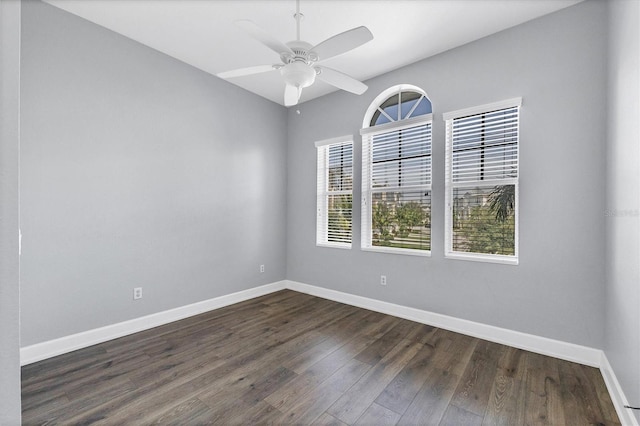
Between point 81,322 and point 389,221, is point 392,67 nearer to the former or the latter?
point 389,221

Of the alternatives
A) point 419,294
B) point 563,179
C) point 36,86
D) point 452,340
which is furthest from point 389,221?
point 36,86

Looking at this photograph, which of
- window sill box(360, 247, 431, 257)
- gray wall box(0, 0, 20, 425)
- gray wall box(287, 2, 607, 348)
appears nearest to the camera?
gray wall box(0, 0, 20, 425)

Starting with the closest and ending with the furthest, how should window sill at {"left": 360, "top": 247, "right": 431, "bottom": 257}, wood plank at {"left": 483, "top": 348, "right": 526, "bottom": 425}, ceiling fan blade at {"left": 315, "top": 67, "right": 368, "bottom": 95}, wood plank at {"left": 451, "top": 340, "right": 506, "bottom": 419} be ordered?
wood plank at {"left": 483, "top": 348, "right": 526, "bottom": 425}, wood plank at {"left": 451, "top": 340, "right": 506, "bottom": 419}, ceiling fan blade at {"left": 315, "top": 67, "right": 368, "bottom": 95}, window sill at {"left": 360, "top": 247, "right": 431, "bottom": 257}

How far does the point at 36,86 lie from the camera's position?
2385 mm

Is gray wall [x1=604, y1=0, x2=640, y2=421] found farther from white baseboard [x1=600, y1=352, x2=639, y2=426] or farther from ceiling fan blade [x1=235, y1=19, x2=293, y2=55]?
ceiling fan blade [x1=235, y1=19, x2=293, y2=55]

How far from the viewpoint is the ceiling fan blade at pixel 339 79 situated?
7.30 feet

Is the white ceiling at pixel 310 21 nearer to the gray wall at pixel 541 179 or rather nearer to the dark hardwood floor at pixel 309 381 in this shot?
the gray wall at pixel 541 179

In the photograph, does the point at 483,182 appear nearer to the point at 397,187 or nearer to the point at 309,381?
the point at 397,187

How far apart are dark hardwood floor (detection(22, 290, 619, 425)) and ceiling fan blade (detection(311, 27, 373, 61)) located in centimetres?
240

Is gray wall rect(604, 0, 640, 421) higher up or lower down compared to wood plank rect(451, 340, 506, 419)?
higher up

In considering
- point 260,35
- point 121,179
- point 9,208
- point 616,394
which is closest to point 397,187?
point 260,35

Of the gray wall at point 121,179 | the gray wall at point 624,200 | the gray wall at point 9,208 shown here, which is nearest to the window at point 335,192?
the gray wall at point 121,179

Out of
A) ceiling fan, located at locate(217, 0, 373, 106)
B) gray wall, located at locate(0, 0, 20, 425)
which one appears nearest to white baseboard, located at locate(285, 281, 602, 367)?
ceiling fan, located at locate(217, 0, 373, 106)

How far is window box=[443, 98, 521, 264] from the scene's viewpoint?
279 centimetres
